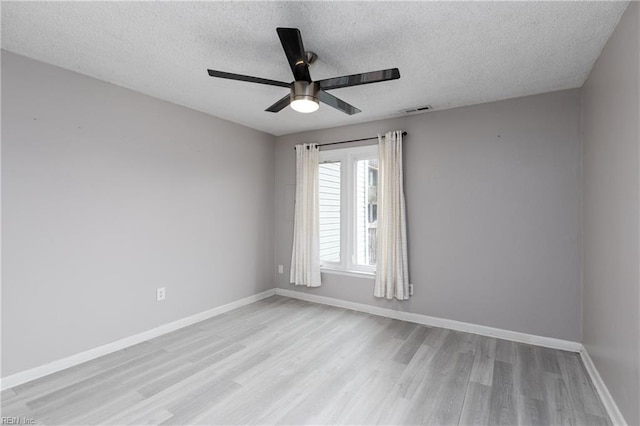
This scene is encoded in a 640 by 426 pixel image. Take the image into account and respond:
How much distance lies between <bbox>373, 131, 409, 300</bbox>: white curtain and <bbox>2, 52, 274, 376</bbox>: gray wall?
192cm

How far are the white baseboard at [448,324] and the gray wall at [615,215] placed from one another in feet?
1.03

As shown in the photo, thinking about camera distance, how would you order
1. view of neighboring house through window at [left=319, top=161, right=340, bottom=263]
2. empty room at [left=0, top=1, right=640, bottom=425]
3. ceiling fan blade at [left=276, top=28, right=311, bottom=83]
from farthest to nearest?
view of neighboring house through window at [left=319, top=161, right=340, bottom=263] < empty room at [left=0, top=1, right=640, bottom=425] < ceiling fan blade at [left=276, top=28, right=311, bottom=83]

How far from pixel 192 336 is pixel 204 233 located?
3.80 ft

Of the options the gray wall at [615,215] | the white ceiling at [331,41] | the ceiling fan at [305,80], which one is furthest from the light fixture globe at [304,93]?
the gray wall at [615,215]

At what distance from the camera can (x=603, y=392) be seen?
2.10 metres

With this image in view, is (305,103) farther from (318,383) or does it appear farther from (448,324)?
(448,324)

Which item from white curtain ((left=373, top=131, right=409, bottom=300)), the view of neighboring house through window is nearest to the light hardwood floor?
white curtain ((left=373, top=131, right=409, bottom=300))

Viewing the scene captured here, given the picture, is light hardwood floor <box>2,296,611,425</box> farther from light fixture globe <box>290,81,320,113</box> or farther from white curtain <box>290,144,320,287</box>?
light fixture globe <box>290,81,320,113</box>

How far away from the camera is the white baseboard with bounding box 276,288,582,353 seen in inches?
114

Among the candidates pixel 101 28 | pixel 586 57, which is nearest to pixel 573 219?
pixel 586 57

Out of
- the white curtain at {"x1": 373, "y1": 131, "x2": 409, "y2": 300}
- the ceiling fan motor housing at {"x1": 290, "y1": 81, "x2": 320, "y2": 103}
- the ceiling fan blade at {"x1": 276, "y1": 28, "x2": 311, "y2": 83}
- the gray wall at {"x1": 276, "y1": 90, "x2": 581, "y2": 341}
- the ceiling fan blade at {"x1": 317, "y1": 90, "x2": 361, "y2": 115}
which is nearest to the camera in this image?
the ceiling fan blade at {"x1": 276, "y1": 28, "x2": 311, "y2": 83}

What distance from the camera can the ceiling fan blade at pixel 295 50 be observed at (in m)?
1.62

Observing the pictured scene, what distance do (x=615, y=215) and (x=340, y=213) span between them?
9.35ft

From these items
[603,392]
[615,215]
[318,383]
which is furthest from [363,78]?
[603,392]
